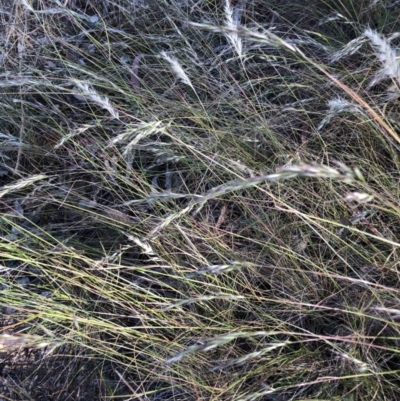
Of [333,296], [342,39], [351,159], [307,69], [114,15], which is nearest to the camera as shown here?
[333,296]

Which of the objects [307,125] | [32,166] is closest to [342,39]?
[307,125]

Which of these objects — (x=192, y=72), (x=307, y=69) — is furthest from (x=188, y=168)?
(x=307, y=69)

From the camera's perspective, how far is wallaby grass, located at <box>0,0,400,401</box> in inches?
52.5

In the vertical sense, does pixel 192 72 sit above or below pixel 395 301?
above

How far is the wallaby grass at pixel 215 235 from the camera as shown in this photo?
133cm

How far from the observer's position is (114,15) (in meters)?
2.18

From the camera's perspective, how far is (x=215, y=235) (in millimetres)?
1568

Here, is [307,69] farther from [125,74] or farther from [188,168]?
[125,74]

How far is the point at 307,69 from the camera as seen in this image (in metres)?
1.75

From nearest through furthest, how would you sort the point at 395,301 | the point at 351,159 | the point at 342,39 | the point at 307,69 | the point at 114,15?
1. the point at 395,301
2. the point at 351,159
3. the point at 307,69
4. the point at 342,39
5. the point at 114,15

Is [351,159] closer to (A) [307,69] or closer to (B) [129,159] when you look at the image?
(A) [307,69]

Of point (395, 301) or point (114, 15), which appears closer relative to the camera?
point (395, 301)

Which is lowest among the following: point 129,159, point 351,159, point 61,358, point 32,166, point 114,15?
point 61,358

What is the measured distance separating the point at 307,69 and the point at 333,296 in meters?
0.72
